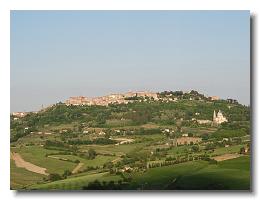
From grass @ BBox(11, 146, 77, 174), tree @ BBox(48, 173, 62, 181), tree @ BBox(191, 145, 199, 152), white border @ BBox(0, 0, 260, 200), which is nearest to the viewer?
white border @ BBox(0, 0, 260, 200)

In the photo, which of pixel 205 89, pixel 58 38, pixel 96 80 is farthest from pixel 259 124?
pixel 58 38

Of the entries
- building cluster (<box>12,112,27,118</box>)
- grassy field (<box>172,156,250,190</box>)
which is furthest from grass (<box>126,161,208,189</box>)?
building cluster (<box>12,112,27,118</box>)

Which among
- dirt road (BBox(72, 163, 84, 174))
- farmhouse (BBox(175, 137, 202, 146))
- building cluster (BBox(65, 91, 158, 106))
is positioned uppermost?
building cluster (BBox(65, 91, 158, 106))

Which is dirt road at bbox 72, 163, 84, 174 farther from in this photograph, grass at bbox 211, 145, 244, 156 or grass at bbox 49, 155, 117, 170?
grass at bbox 211, 145, 244, 156

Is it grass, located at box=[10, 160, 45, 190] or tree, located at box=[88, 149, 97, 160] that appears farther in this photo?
tree, located at box=[88, 149, 97, 160]

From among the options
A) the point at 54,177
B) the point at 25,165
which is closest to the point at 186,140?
the point at 54,177

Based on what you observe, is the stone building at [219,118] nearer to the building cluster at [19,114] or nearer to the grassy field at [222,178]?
the grassy field at [222,178]
